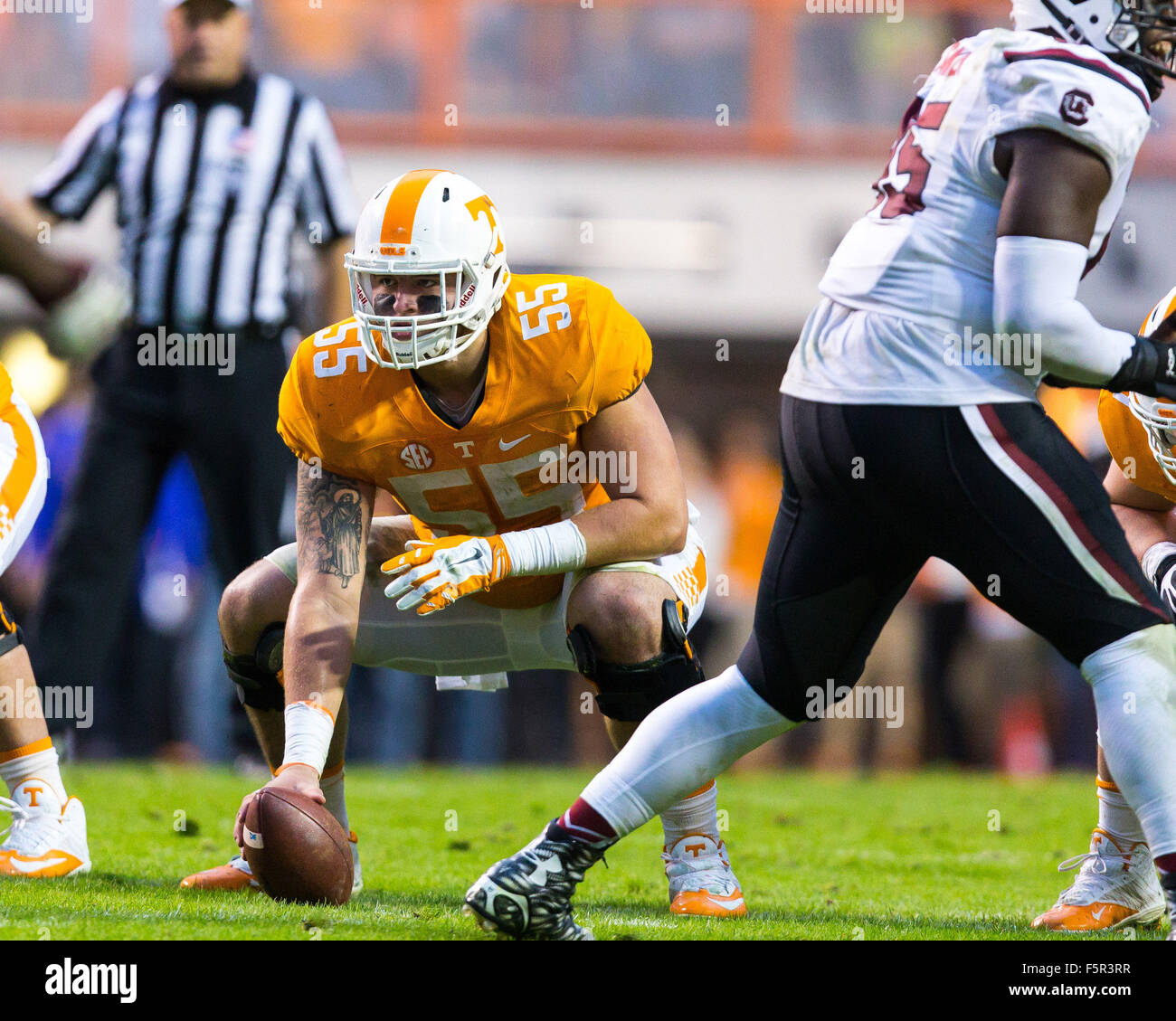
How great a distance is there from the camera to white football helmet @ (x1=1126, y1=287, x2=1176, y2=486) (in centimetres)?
368

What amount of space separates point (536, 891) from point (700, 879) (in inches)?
25.4

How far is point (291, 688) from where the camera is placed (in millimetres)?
3529

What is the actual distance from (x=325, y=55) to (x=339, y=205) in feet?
26.4

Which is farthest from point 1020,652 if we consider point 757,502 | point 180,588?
point 180,588

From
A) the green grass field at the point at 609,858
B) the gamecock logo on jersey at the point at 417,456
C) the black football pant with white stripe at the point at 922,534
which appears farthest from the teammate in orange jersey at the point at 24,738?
the black football pant with white stripe at the point at 922,534

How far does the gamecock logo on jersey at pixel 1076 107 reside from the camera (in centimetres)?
288

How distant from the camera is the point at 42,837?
3.95 metres

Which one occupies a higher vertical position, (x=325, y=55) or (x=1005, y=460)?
(x=325, y=55)

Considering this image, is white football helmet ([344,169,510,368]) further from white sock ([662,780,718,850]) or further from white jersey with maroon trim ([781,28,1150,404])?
white sock ([662,780,718,850])

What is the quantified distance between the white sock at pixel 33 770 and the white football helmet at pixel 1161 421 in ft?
8.46

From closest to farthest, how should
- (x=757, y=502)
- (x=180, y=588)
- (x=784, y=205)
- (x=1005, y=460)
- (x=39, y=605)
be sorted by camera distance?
(x=1005, y=460), (x=39, y=605), (x=180, y=588), (x=757, y=502), (x=784, y=205)

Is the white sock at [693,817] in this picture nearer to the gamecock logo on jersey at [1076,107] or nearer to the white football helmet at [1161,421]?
the white football helmet at [1161,421]

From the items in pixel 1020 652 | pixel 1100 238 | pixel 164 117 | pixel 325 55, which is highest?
pixel 325 55
